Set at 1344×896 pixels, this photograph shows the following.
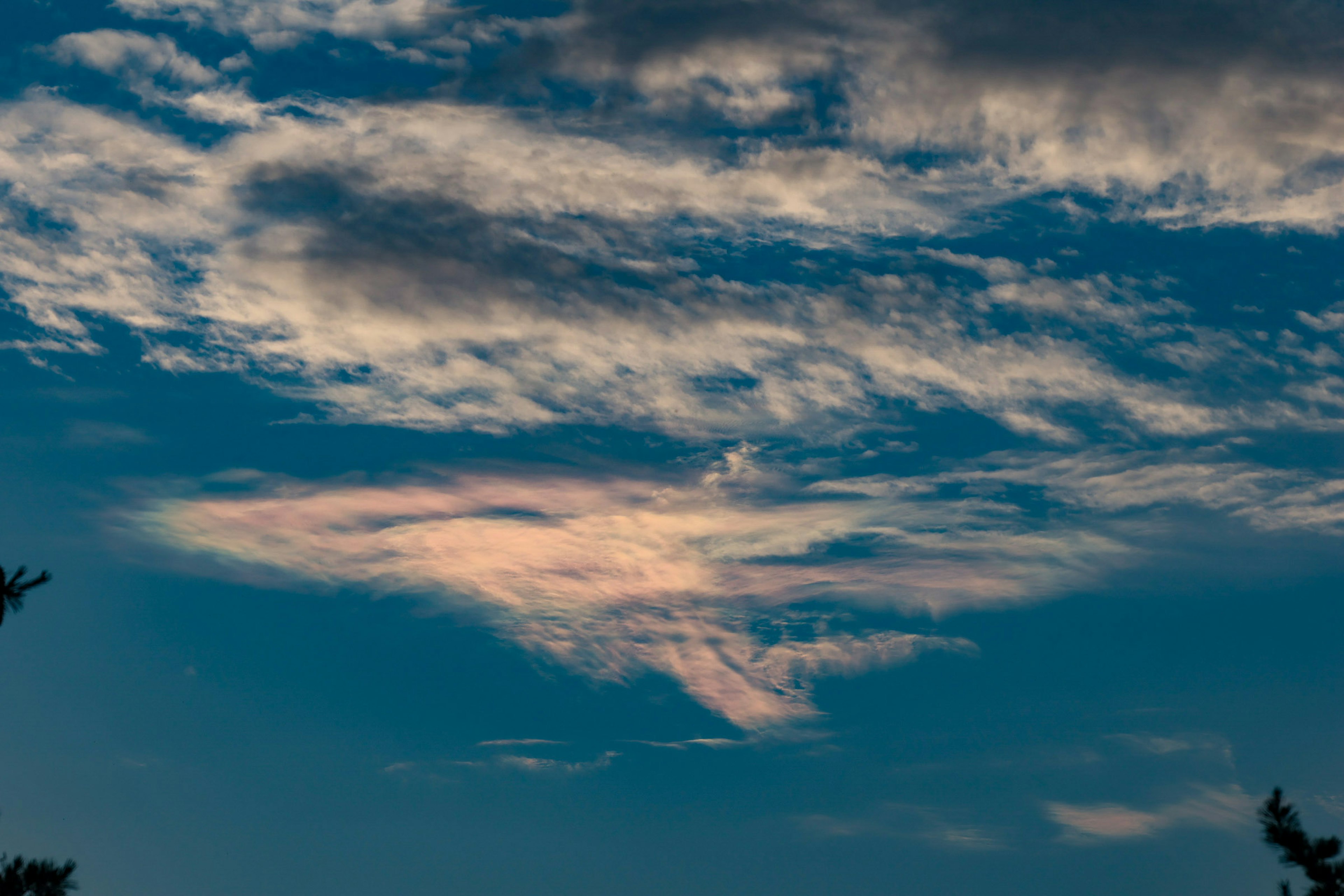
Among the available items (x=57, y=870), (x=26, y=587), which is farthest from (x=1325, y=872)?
(x=57, y=870)

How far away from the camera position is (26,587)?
23.1 m

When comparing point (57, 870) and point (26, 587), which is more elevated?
point (26, 587)

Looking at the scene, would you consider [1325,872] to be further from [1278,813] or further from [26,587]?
[26,587]

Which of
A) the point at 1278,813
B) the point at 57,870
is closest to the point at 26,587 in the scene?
the point at 57,870

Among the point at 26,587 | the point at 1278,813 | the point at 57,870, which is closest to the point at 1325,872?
the point at 1278,813

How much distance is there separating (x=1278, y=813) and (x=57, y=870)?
4218 centimetres

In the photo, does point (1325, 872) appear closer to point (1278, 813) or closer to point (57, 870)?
point (1278, 813)

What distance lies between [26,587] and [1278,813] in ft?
126

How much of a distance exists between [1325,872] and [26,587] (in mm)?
39541

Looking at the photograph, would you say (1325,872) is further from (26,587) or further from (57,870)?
(57,870)

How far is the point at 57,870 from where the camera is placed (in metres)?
34.2

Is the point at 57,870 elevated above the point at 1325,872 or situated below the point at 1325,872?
below

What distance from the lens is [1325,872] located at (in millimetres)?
32500

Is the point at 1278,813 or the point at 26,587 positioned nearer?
the point at 26,587
